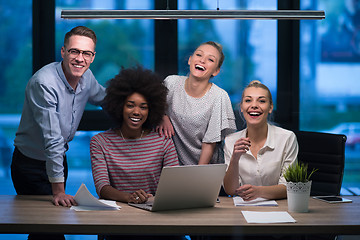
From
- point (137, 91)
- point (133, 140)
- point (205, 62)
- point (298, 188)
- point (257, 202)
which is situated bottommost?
point (257, 202)

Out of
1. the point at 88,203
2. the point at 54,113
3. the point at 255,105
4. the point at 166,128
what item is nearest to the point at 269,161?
the point at 255,105

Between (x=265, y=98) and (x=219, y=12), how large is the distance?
1.87 ft

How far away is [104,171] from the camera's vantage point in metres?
2.42

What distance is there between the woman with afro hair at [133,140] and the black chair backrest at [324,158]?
0.89m

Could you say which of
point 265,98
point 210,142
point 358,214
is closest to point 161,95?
point 210,142

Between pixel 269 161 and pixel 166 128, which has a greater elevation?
pixel 166 128

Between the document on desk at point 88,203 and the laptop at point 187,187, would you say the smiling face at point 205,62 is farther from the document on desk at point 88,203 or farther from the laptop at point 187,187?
the document on desk at point 88,203

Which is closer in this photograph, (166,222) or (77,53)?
(166,222)

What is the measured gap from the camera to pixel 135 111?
8.13ft

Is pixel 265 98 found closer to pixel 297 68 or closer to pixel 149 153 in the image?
pixel 149 153

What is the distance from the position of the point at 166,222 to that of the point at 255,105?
0.96 metres

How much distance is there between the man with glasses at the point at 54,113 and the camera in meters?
2.41

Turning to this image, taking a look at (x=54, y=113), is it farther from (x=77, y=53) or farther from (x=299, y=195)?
(x=299, y=195)

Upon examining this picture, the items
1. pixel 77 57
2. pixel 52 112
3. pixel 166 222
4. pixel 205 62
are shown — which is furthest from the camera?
pixel 205 62
